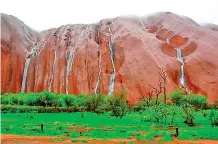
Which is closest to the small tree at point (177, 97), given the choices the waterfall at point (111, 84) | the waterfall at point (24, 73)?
the waterfall at point (111, 84)

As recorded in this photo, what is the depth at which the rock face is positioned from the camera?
85312mm

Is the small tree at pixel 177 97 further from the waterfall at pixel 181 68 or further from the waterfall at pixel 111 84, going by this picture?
the waterfall at pixel 111 84

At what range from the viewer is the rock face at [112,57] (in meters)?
85.3

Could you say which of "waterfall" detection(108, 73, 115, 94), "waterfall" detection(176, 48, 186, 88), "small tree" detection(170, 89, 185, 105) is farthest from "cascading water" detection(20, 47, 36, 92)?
"small tree" detection(170, 89, 185, 105)

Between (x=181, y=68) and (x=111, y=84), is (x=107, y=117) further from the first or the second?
(x=181, y=68)

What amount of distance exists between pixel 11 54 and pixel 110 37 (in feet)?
88.6

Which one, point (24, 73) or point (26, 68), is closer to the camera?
point (24, 73)

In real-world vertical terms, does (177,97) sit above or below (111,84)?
below

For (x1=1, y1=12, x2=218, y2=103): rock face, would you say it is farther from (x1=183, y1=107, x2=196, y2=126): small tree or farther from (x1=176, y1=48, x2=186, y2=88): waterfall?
(x1=183, y1=107, x2=196, y2=126): small tree

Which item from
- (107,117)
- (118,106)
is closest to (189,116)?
(107,117)

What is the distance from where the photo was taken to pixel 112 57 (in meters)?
93.2

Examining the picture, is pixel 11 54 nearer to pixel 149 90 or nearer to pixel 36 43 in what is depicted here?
pixel 36 43

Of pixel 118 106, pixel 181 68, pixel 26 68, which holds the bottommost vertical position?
pixel 118 106

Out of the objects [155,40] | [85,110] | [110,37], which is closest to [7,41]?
[110,37]
